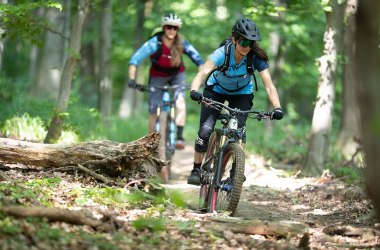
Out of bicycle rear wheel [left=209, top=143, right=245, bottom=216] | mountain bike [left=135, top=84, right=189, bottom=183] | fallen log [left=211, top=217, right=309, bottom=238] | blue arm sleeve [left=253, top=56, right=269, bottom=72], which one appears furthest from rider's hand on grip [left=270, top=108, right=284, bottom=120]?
mountain bike [left=135, top=84, right=189, bottom=183]

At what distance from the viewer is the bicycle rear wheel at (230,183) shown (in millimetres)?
6814

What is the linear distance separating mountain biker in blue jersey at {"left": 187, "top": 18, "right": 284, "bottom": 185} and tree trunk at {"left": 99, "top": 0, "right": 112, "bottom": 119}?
26.4 feet

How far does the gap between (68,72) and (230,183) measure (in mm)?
4535

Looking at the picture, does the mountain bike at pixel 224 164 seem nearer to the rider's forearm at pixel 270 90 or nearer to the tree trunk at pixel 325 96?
the rider's forearm at pixel 270 90

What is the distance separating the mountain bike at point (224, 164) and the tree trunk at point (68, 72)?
340 centimetres

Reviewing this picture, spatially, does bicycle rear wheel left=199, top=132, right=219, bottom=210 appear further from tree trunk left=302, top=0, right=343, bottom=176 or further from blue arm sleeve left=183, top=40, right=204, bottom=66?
tree trunk left=302, top=0, right=343, bottom=176

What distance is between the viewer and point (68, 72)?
10602 millimetres

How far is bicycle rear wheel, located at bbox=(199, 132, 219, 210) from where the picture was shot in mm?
7758

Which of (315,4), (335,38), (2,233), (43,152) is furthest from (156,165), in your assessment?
(315,4)

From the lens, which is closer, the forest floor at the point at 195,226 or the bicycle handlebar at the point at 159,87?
the forest floor at the point at 195,226

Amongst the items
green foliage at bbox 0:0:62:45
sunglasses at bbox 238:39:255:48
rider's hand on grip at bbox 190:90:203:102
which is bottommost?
rider's hand on grip at bbox 190:90:203:102

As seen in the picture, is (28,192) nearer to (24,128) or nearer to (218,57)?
(218,57)

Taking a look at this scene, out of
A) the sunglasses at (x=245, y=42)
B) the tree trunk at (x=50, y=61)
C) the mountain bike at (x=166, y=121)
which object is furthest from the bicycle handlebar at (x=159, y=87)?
the tree trunk at (x=50, y=61)

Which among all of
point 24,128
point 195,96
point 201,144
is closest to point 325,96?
point 201,144
